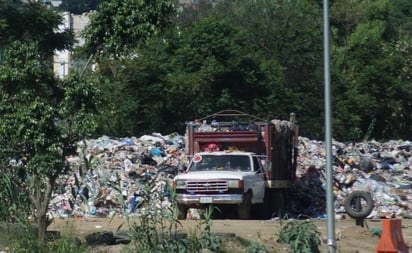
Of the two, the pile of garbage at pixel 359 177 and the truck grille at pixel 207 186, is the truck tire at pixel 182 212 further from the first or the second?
the pile of garbage at pixel 359 177

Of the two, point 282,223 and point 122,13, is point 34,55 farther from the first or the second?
point 282,223

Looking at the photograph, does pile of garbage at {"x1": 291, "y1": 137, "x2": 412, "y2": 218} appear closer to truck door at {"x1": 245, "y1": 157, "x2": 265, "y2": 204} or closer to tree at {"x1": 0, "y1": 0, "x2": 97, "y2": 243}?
truck door at {"x1": 245, "y1": 157, "x2": 265, "y2": 204}

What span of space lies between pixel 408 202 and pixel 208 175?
7.84 m

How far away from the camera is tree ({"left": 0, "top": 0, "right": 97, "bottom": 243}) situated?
1338 cm

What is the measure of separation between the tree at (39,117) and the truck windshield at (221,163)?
9860mm

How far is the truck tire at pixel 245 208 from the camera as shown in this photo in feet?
74.3

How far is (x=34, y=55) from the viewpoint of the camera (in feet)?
45.6

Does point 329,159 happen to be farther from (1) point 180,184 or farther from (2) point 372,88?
(2) point 372,88

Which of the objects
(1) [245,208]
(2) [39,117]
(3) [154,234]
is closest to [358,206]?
(1) [245,208]

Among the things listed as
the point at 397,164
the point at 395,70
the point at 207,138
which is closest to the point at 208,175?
the point at 207,138

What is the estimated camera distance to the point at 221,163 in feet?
77.6

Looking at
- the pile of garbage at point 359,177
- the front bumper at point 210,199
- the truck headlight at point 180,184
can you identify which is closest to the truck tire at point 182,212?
the front bumper at point 210,199

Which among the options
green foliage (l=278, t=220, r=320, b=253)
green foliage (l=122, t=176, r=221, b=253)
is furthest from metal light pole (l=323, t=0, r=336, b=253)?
green foliage (l=122, t=176, r=221, b=253)

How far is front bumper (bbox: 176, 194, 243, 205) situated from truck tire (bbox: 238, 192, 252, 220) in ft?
1.00
